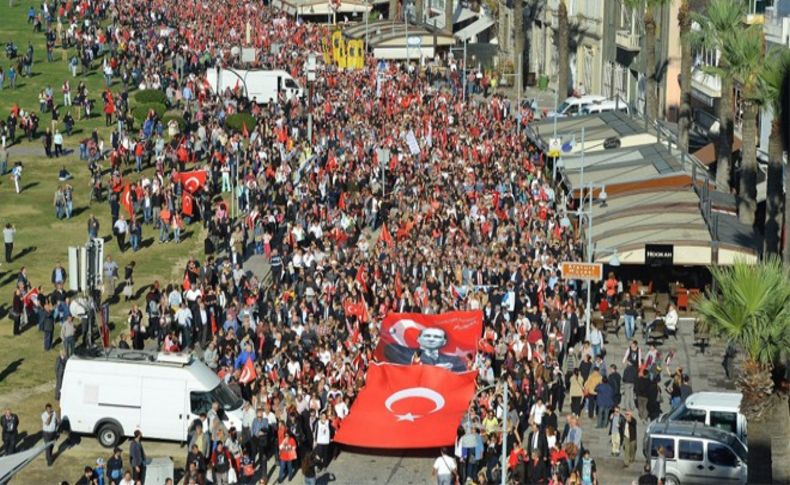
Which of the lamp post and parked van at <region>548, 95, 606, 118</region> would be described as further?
parked van at <region>548, 95, 606, 118</region>

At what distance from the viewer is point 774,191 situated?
49844 mm

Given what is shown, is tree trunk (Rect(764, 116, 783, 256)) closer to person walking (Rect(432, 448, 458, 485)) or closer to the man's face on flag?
the man's face on flag

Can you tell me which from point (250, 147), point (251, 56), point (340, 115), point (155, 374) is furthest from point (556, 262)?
point (251, 56)

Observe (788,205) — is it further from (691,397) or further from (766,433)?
(766,433)

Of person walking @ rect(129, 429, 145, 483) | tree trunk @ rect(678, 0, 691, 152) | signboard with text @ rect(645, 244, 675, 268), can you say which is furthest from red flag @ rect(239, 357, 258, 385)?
tree trunk @ rect(678, 0, 691, 152)

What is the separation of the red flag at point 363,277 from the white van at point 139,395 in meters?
9.85

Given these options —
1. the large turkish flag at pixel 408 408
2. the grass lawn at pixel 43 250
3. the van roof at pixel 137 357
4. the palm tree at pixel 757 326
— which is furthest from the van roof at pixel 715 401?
the grass lawn at pixel 43 250

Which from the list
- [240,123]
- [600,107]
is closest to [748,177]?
[600,107]

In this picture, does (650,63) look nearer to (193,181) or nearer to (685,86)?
(685,86)

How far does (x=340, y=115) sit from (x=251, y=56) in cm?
1281

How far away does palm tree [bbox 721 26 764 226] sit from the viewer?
167 ft

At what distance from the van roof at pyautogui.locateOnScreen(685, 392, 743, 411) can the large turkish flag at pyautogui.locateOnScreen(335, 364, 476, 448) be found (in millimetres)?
4637

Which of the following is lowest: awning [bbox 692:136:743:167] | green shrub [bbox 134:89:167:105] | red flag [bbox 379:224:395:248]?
green shrub [bbox 134:89:167:105]

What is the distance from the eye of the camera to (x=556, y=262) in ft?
Result: 153
